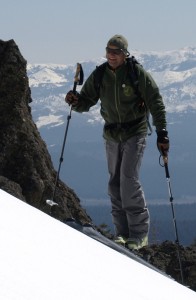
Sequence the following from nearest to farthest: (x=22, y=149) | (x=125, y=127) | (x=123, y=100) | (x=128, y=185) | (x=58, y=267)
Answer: (x=58, y=267)
(x=123, y=100)
(x=125, y=127)
(x=128, y=185)
(x=22, y=149)

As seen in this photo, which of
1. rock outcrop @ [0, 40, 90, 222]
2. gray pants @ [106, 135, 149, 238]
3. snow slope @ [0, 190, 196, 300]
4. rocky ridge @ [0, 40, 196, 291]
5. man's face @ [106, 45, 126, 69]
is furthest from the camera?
rock outcrop @ [0, 40, 90, 222]

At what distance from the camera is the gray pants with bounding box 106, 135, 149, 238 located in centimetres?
895

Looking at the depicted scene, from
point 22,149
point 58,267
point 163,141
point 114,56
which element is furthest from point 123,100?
point 58,267

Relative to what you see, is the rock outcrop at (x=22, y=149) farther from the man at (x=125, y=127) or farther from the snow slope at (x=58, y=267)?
the snow slope at (x=58, y=267)

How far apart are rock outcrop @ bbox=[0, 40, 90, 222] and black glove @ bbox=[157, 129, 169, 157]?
278 cm

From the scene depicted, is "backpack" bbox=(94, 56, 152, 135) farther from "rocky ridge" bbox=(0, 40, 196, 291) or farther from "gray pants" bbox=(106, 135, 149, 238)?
"rocky ridge" bbox=(0, 40, 196, 291)

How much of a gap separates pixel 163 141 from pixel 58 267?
20.1 feet

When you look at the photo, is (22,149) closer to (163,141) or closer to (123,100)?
(123,100)

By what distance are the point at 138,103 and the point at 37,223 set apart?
18.6 ft

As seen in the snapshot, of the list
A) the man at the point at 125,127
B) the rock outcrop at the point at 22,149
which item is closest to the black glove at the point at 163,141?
the man at the point at 125,127

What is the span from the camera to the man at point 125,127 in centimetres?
851

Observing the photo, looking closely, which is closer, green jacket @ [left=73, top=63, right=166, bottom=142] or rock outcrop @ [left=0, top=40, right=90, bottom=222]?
green jacket @ [left=73, top=63, right=166, bottom=142]

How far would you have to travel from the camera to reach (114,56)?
Answer: 843 cm

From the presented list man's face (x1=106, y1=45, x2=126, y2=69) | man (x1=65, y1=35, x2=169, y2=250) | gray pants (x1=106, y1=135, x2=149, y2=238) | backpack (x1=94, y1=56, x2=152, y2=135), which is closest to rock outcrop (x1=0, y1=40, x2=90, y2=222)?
gray pants (x1=106, y1=135, x2=149, y2=238)
